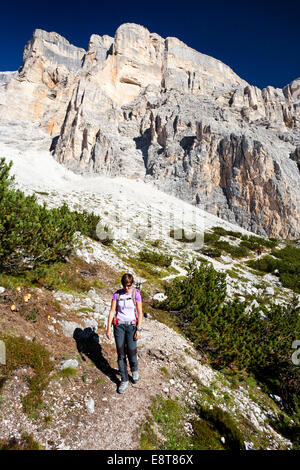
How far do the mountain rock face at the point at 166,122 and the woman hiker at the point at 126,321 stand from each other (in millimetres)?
44189

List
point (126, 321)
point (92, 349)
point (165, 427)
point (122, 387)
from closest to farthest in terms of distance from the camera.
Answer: point (165, 427) < point (122, 387) < point (126, 321) < point (92, 349)

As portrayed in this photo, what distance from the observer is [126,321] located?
4375mm

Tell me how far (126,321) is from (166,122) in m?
63.8

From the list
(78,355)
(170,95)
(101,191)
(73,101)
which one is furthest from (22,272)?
(170,95)

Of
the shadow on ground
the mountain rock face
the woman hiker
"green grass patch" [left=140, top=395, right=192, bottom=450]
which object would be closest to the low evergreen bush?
the shadow on ground

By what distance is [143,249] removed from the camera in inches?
586

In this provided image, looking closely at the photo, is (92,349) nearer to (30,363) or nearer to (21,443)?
(30,363)

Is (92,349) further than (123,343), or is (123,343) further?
(92,349)

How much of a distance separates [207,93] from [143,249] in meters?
85.9

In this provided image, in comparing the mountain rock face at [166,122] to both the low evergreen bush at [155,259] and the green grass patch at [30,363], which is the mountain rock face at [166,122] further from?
the green grass patch at [30,363]

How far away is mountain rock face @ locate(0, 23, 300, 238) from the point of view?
46156 mm

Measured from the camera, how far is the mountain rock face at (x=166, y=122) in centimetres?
4616

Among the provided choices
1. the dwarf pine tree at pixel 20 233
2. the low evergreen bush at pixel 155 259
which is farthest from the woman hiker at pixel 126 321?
the low evergreen bush at pixel 155 259

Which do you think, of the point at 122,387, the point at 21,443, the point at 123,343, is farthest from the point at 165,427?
the point at 21,443
